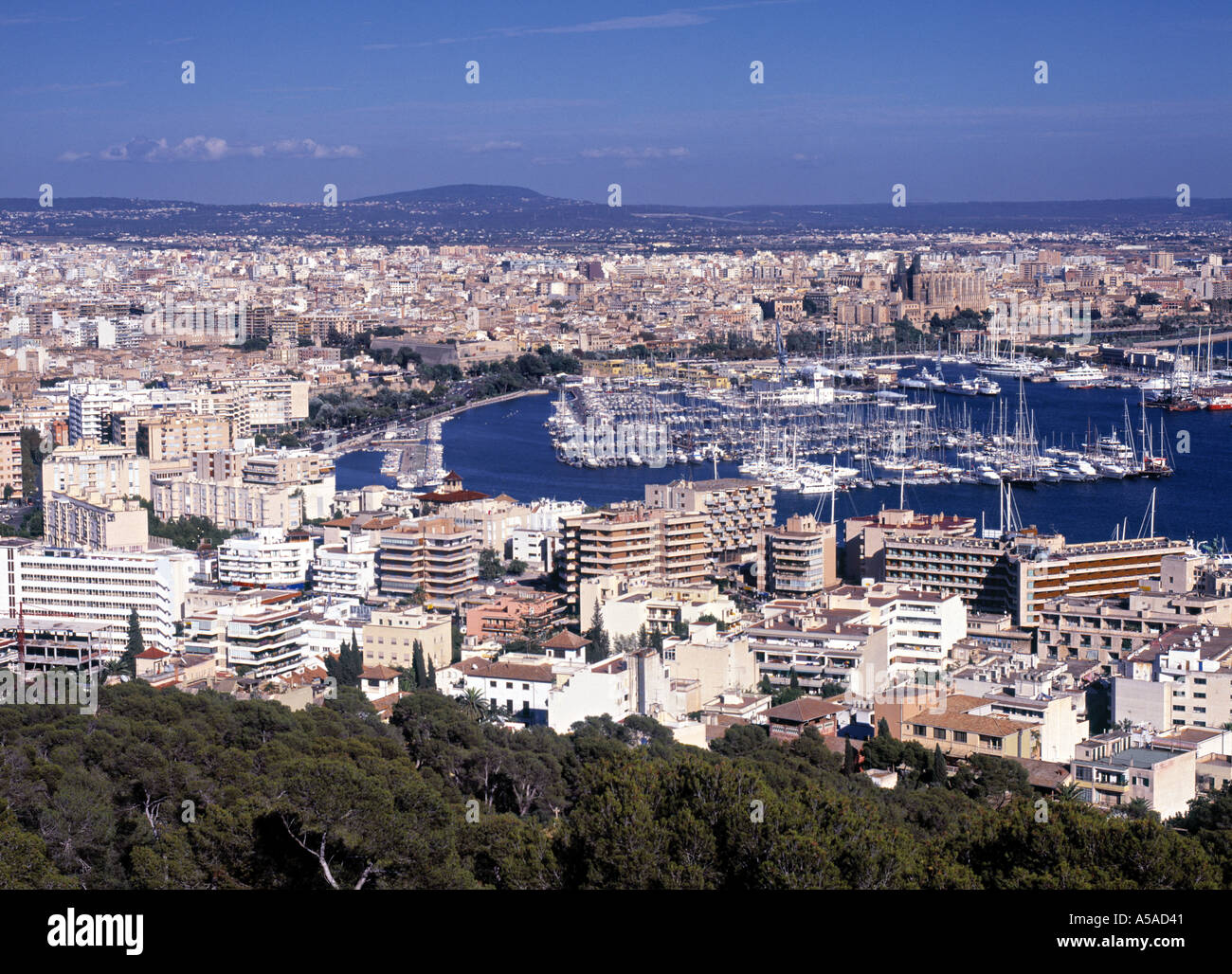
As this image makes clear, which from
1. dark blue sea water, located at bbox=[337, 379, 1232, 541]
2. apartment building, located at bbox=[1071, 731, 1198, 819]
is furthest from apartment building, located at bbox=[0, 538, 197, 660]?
dark blue sea water, located at bbox=[337, 379, 1232, 541]

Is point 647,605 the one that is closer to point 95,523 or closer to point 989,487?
point 95,523

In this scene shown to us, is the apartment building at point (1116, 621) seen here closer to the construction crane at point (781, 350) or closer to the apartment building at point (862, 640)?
the apartment building at point (862, 640)

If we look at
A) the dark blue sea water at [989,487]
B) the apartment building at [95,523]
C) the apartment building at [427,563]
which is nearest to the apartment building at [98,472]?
the apartment building at [95,523]

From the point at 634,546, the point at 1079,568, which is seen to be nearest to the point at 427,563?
the point at 634,546

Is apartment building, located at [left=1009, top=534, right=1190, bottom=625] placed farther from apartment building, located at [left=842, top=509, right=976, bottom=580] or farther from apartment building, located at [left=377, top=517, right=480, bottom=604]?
apartment building, located at [left=377, top=517, right=480, bottom=604]

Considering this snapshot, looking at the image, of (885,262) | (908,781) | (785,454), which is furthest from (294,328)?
(908,781)

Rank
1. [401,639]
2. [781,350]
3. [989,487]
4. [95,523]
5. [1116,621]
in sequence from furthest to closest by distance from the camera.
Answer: [781,350]
[989,487]
[95,523]
[1116,621]
[401,639]
